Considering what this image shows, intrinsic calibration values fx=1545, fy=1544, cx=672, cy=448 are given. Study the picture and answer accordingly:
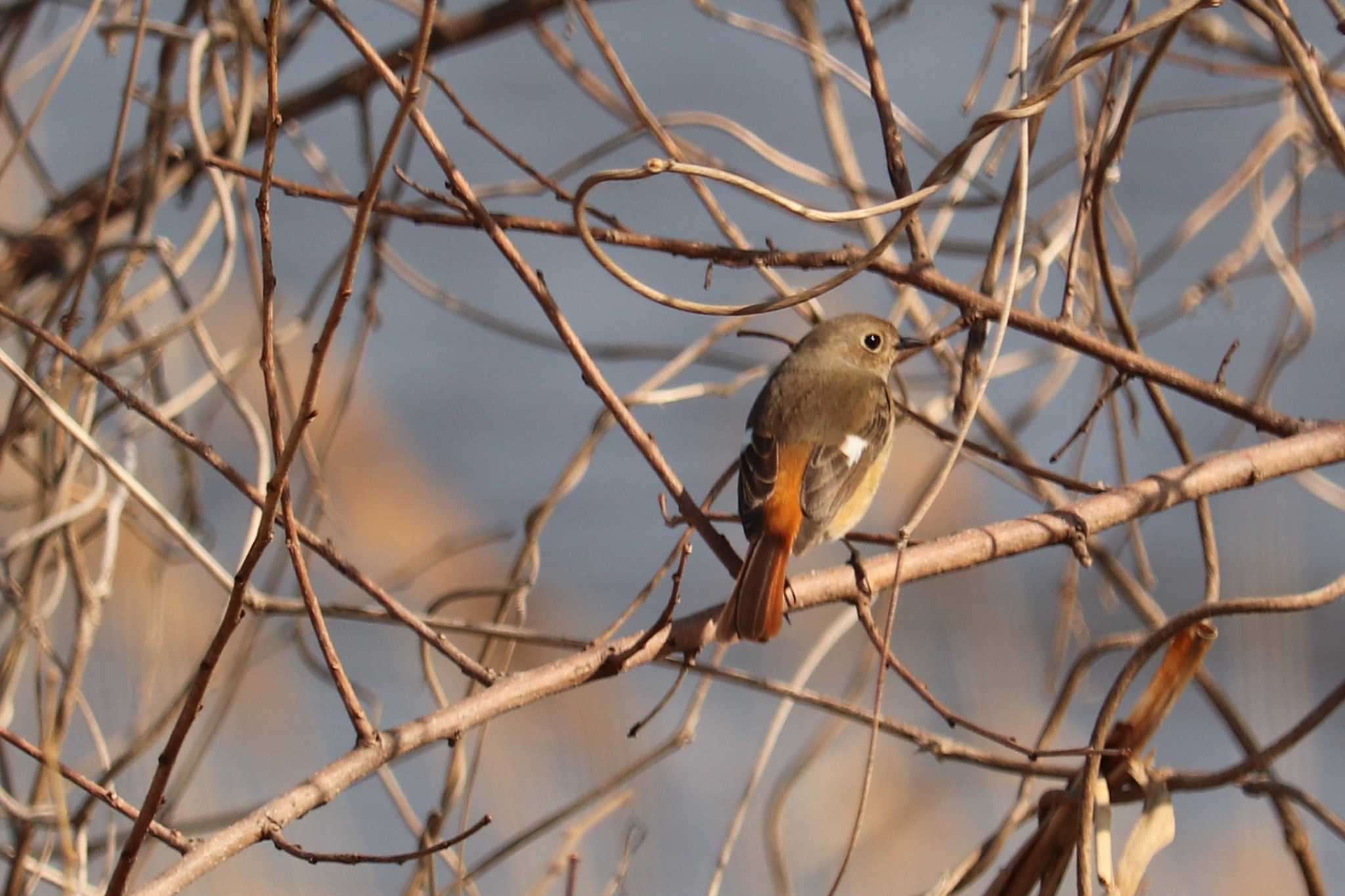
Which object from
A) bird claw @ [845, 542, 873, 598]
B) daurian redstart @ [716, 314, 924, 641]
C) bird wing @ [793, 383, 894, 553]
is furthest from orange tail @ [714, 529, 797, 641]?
bird wing @ [793, 383, 894, 553]

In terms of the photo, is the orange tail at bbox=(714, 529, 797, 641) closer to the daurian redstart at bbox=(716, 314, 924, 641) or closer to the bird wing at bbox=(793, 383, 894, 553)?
the daurian redstart at bbox=(716, 314, 924, 641)

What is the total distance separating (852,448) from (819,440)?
79mm

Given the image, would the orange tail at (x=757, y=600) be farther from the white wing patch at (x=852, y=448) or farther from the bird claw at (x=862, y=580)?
the white wing patch at (x=852, y=448)

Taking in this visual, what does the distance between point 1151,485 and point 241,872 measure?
2.20 meters

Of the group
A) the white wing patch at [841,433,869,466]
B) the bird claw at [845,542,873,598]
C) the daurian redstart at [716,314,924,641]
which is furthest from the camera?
the white wing patch at [841,433,869,466]

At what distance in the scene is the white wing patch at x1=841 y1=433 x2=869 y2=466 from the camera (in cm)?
336

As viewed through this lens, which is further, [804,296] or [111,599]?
[111,599]

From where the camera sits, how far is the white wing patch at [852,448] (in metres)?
3.36

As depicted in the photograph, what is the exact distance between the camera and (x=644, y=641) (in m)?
1.95

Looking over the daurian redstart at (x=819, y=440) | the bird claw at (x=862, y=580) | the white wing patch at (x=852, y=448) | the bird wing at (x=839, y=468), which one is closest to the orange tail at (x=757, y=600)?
the daurian redstart at (x=819, y=440)

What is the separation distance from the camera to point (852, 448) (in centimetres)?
341

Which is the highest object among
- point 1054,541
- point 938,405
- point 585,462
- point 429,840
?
point 938,405

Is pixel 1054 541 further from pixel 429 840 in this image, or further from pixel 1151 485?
pixel 429 840

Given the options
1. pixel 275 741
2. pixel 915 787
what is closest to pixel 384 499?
pixel 275 741
